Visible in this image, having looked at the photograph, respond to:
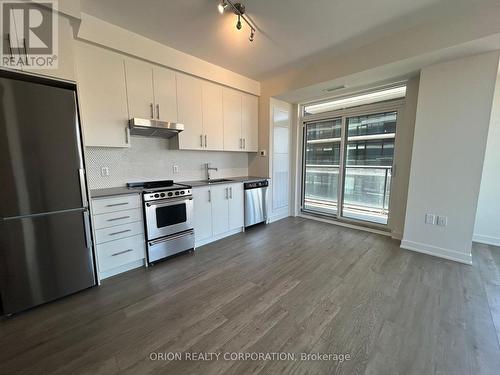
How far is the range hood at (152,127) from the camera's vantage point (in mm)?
2530

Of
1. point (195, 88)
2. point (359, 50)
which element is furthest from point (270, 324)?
point (359, 50)

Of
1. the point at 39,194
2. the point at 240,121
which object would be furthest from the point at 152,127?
the point at 240,121

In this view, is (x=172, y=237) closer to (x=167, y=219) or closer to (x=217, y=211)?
(x=167, y=219)

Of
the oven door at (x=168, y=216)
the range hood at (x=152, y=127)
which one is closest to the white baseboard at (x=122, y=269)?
the oven door at (x=168, y=216)

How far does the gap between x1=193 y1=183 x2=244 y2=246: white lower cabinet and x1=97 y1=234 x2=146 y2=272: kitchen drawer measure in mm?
778

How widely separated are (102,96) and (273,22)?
2.14m

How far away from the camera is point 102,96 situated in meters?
2.40

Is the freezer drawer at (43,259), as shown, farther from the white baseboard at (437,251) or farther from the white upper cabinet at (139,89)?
the white baseboard at (437,251)

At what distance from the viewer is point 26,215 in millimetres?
1729

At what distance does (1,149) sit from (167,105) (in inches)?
69.0

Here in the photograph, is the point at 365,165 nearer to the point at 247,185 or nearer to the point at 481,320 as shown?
the point at 247,185

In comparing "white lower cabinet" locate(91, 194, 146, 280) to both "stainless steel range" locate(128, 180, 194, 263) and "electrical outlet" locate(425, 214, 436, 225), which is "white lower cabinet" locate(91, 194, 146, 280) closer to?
"stainless steel range" locate(128, 180, 194, 263)

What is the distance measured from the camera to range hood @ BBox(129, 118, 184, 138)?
2530 mm

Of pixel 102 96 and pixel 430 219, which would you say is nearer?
pixel 102 96
